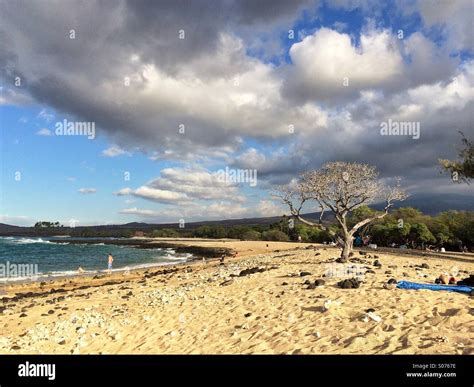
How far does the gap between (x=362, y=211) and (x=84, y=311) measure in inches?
2657

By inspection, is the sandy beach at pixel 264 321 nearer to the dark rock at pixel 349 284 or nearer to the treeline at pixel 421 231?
the dark rock at pixel 349 284

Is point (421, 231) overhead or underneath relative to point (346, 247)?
underneath

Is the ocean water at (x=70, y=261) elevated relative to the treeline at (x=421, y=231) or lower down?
lower down

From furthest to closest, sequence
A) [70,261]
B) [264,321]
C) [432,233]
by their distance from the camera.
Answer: [432,233]
[70,261]
[264,321]

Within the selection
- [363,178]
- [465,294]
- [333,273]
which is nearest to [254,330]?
[465,294]

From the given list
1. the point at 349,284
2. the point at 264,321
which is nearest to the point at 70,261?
the point at 349,284

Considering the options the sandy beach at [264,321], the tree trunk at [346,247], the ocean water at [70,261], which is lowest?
the ocean water at [70,261]

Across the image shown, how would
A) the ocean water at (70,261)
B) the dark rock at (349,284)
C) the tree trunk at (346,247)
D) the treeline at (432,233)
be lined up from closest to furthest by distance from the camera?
the dark rock at (349,284), the tree trunk at (346,247), the ocean water at (70,261), the treeline at (432,233)

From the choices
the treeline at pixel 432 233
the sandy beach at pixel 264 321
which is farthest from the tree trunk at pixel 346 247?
the treeline at pixel 432 233

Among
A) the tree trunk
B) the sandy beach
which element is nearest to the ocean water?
the sandy beach

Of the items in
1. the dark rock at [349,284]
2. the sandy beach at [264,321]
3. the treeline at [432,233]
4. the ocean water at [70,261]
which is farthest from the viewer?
the treeline at [432,233]

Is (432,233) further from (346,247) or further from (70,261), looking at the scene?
(70,261)
